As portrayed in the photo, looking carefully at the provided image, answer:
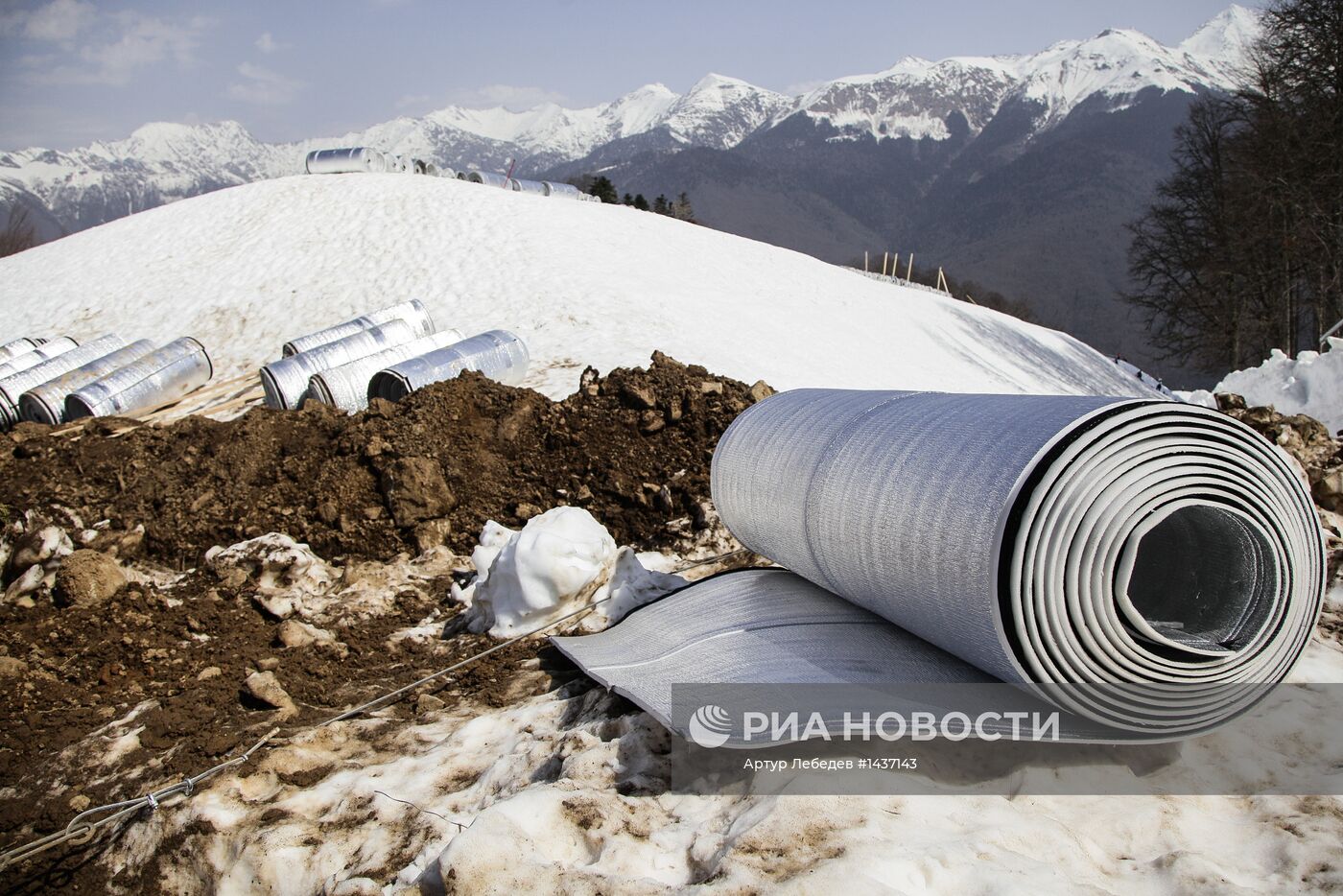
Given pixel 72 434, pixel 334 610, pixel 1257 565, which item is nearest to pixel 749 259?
pixel 72 434

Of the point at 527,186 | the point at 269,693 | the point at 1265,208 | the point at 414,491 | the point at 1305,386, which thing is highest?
the point at 527,186

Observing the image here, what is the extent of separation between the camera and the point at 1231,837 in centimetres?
302

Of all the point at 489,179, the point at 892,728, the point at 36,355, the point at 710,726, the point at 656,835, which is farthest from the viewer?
the point at 489,179

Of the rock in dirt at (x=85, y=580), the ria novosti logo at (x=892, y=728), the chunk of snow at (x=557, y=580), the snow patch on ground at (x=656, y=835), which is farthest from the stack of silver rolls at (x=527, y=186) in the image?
the ria novosti logo at (x=892, y=728)

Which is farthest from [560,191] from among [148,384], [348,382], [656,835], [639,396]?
[656,835]

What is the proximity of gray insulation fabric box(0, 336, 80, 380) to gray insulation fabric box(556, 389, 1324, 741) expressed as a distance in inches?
624

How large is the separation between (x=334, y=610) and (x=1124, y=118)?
8475 inches

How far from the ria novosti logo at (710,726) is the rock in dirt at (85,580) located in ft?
15.6

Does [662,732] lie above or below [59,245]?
below

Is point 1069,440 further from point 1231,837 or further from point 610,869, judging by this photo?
point 610,869

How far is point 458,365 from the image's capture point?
447 inches

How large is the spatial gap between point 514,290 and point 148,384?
255 inches

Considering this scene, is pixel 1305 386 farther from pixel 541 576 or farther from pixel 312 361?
pixel 312 361

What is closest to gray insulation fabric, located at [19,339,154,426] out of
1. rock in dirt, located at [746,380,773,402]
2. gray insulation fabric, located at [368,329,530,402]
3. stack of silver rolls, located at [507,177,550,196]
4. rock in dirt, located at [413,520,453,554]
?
gray insulation fabric, located at [368,329,530,402]
